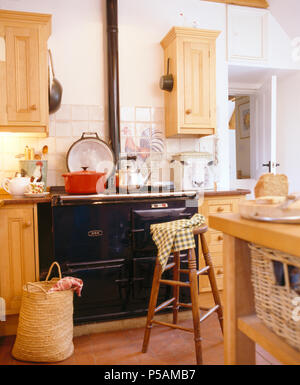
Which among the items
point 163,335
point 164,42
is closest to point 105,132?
point 164,42

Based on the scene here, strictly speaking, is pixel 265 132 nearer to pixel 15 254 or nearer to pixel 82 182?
pixel 82 182

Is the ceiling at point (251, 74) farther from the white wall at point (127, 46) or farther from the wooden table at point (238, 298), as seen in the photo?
the wooden table at point (238, 298)

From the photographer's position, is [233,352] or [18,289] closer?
[233,352]

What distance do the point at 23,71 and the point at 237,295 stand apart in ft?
7.49

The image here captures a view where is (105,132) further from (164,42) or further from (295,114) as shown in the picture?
(295,114)

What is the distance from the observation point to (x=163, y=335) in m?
2.27

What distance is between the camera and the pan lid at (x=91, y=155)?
9.47 feet

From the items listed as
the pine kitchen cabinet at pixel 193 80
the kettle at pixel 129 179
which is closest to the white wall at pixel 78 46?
the pine kitchen cabinet at pixel 193 80

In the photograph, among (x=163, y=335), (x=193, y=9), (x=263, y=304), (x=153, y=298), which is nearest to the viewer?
(x=263, y=304)

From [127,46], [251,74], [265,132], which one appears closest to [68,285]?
[127,46]

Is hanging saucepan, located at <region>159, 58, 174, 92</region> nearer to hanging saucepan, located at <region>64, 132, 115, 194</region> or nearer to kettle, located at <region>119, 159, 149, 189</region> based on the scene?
hanging saucepan, located at <region>64, 132, 115, 194</region>

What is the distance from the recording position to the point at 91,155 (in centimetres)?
292

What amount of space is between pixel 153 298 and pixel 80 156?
4.56 ft

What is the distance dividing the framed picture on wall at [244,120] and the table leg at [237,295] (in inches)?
156
